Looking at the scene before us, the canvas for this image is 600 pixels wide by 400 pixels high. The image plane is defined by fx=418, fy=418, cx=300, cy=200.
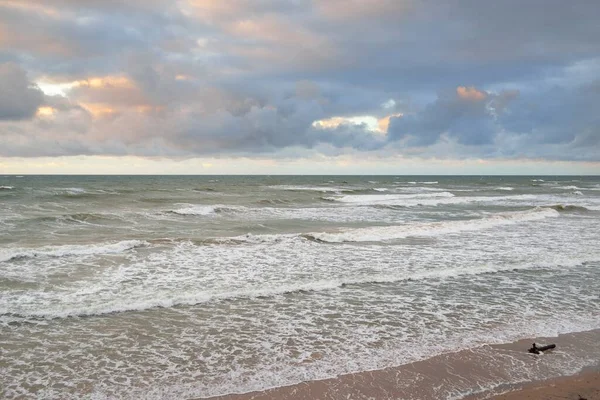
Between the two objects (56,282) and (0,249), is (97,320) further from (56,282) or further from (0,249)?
(0,249)

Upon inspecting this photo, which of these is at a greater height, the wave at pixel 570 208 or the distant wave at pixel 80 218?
the wave at pixel 570 208

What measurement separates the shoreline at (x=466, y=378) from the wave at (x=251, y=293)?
3897mm

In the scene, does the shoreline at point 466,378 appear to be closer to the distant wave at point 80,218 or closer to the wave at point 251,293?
the wave at point 251,293

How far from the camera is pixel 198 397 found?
16.6ft

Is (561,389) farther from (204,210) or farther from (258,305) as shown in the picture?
(204,210)

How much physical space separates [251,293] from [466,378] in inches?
199

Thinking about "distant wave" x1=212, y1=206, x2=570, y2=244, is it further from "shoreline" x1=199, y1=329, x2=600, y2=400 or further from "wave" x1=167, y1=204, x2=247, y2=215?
"wave" x1=167, y1=204, x2=247, y2=215

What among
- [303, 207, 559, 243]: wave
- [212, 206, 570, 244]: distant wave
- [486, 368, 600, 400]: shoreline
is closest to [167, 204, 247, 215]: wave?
[212, 206, 570, 244]: distant wave

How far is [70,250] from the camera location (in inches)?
539

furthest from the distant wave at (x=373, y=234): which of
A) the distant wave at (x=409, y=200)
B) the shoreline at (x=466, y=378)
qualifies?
the distant wave at (x=409, y=200)

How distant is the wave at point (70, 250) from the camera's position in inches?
504

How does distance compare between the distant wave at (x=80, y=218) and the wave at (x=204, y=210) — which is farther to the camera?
the wave at (x=204, y=210)

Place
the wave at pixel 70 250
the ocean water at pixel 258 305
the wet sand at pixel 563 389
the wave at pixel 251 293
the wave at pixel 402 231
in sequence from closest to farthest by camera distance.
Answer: the wet sand at pixel 563 389 → the ocean water at pixel 258 305 → the wave at pixel 251 293 → the wave at pixel 70 250 → the wave at pixel 402 231

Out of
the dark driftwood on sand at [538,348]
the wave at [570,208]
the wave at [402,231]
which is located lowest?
the dark driftwood on sand at [538,348]
